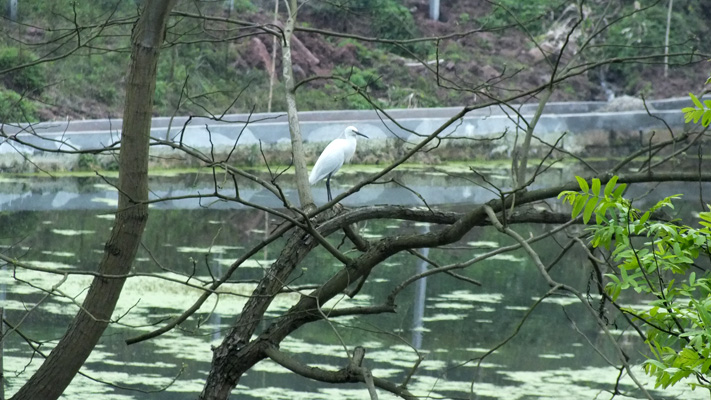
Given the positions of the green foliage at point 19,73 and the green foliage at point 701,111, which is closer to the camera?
the green foliage at point 701,111

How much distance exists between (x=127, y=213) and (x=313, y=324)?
363cm

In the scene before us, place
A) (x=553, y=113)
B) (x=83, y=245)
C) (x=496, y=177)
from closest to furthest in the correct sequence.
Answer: (x=83, y=245) < (x=496, y=177) < (x=553, y=113)

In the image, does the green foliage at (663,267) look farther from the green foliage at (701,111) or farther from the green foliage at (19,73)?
the green foliage at (19,73)

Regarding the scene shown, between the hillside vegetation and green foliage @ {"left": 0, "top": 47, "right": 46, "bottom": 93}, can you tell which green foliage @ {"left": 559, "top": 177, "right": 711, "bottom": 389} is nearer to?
the hillside vegetation

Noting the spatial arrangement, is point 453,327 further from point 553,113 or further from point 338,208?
point 553,113

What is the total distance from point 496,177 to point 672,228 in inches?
413

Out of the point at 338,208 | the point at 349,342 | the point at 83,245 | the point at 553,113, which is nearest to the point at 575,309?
the point at 349,342

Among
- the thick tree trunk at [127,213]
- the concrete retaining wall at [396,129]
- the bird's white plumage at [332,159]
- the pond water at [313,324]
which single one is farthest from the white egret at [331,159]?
the concrete retaining wall at [396,129]

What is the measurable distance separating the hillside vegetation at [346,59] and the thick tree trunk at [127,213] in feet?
29.1

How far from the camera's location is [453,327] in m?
5.97

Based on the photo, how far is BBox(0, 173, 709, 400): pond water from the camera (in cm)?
477

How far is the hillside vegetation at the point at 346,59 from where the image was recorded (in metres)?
12.8

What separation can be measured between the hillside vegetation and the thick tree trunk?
8878 millimetres

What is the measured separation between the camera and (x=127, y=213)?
2420 mm
